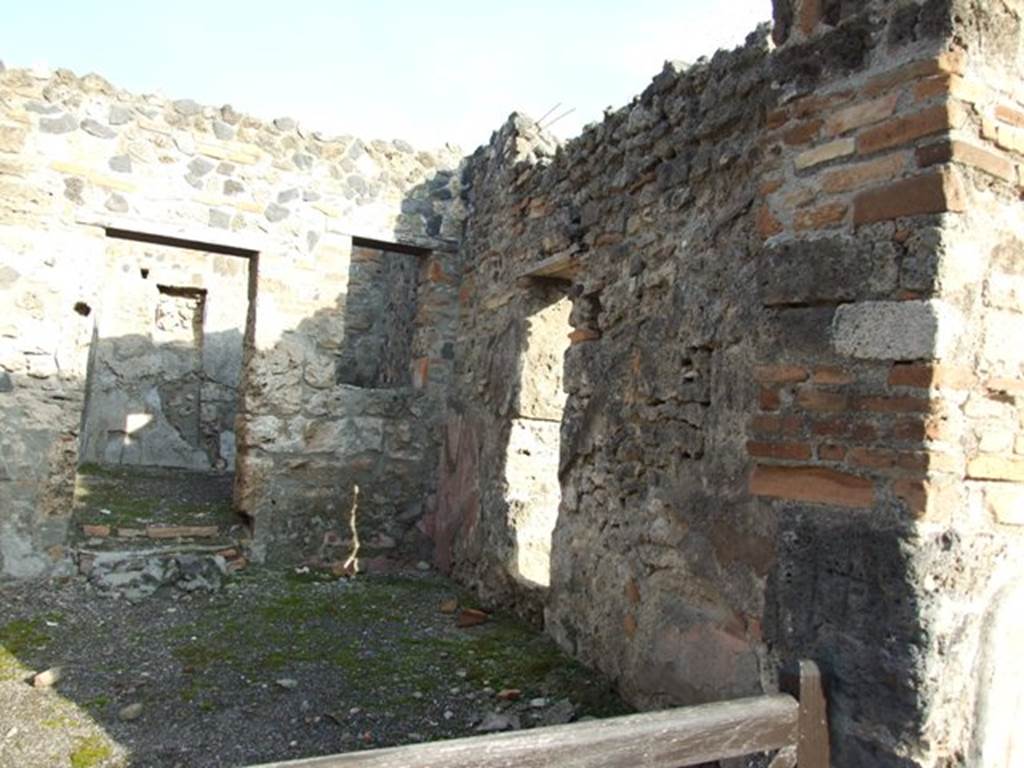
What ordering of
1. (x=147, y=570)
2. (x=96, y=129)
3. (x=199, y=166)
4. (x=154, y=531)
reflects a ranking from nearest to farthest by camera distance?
1. (x=147, y=570)
2. (x=96, y=129)
3. (x=154, y=531)
4. (x=199, y=166)

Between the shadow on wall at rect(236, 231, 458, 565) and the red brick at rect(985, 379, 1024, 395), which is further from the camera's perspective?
the shadow on wall at rect(236, 231, 458, 565)

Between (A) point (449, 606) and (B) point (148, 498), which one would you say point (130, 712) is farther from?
(B) point (148, 498)

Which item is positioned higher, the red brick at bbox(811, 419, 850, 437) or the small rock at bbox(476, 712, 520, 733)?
the red brick at bbox(811, 419, 850, 437)

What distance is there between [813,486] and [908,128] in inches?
32.0

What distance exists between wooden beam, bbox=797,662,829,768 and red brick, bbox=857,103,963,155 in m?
1.18

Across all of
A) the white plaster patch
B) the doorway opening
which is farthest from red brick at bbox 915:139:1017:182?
the doorway opening

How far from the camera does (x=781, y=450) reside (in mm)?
1941

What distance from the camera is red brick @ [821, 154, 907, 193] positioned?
1.77 meters

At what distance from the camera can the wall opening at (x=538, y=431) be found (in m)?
4.99

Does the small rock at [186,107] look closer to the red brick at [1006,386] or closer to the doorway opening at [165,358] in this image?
the doorway opening at [165,358]

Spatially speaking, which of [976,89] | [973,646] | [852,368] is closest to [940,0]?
[976,89]

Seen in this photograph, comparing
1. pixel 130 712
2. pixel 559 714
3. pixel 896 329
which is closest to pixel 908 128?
pixel 896 329

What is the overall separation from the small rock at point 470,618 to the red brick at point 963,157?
12.0 ft

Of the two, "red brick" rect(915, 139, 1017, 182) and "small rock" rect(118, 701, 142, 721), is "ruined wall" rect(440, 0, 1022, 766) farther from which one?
"small rock" rect(118, 701, 142, 721)
